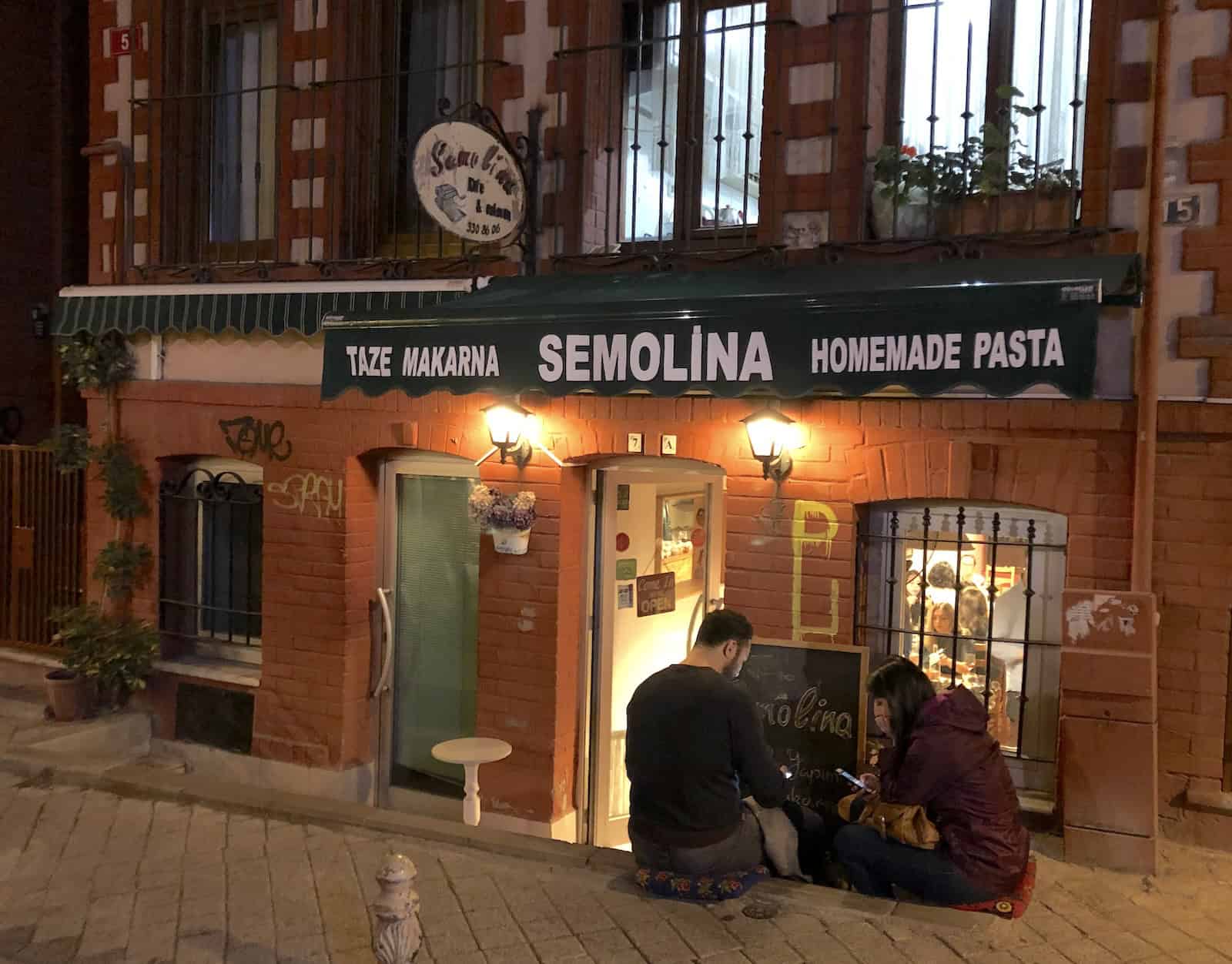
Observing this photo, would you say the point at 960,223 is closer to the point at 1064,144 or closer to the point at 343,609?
the point at 1064,144

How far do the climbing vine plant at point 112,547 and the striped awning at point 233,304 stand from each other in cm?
28

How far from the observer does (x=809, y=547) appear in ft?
19.9

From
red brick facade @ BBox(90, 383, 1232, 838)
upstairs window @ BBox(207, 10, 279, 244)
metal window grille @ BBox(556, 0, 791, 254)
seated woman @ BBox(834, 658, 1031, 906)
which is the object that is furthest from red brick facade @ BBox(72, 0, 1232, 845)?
seated woman @ BBox(834, 658, 1031, 906)

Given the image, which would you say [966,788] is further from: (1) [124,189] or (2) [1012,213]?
(1) [124,189]

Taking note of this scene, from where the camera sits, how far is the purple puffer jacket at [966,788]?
14.9 feet

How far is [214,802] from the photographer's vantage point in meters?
6.38

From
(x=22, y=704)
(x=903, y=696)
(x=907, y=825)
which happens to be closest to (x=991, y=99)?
(x=903, y=696)

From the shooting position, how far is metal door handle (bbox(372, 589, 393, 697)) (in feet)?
25.0

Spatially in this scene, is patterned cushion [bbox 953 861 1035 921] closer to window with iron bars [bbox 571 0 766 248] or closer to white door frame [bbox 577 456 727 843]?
white door frame [bbox 577 456 727 843]

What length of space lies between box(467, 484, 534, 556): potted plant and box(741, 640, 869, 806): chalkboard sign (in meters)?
1.76

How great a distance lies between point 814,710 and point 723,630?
39.1 inches

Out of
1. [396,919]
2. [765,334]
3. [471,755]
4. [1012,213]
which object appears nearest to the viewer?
[396,919]

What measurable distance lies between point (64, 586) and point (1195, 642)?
28.8 feet

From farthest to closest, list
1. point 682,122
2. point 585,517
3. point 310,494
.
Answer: point 310,494 → point 585,517 → point 682,122
